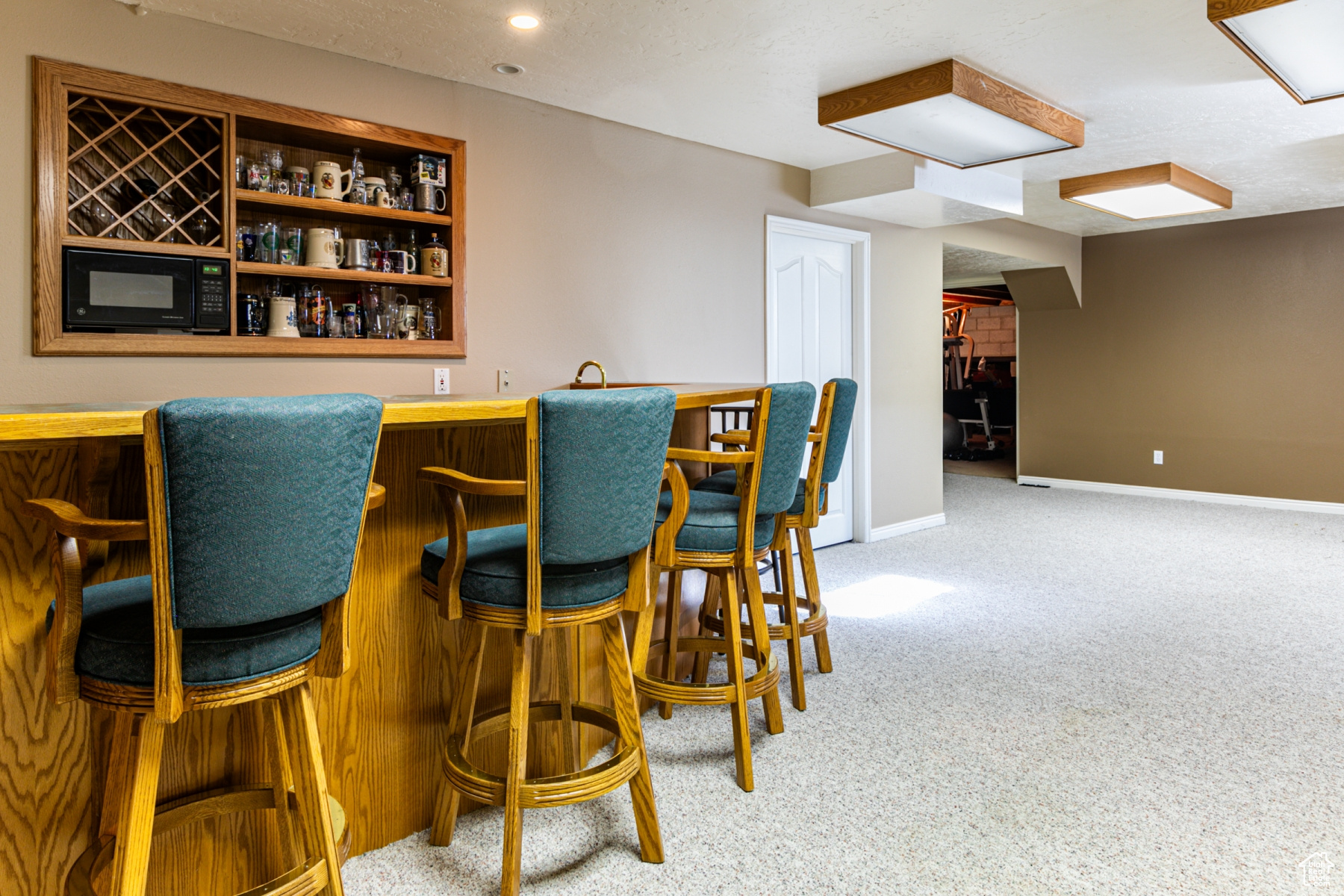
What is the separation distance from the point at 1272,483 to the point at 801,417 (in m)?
6.41

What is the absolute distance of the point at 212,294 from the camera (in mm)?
2791

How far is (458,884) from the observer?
176cm

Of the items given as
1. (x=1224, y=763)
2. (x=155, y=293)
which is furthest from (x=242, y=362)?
(x=1224, y=763)

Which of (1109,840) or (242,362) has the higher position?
(242,362)

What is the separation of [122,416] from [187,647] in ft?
1.13

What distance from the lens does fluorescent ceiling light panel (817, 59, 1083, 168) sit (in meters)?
3.21

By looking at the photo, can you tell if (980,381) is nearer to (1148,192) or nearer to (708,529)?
(1148,192)

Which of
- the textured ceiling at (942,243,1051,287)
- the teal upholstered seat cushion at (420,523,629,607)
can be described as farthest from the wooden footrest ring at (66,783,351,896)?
the textured ceiling at (942,243,1051,287)

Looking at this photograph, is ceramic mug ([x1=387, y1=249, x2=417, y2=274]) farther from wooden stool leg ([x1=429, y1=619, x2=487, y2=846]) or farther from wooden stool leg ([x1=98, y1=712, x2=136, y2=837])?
wooden stool leg ([x1=98, y1=712, x2=136, y2=837])

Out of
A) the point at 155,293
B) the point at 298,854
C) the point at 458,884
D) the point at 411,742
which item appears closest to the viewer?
the point at 298,854

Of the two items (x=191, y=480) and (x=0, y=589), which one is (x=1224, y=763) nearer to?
(x=191, y=480)

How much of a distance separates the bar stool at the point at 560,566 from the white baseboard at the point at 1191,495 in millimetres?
6973

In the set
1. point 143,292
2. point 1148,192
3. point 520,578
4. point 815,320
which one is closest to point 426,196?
point 143,292

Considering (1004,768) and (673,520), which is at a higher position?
(673,520)
